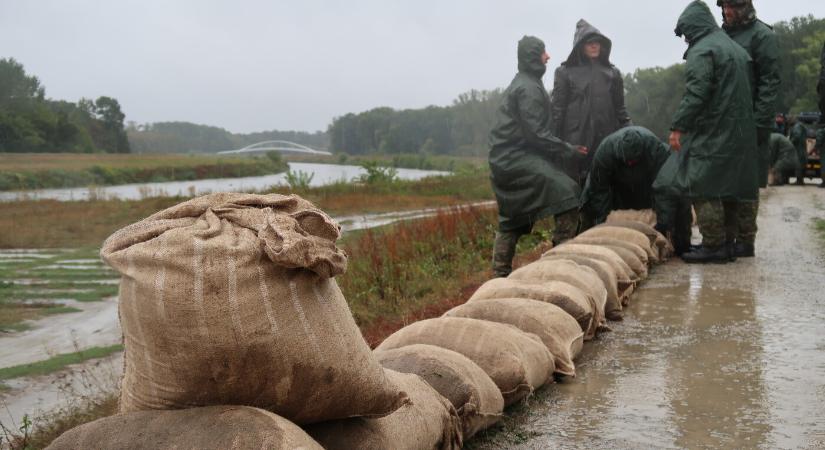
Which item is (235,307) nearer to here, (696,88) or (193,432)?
(193,432)

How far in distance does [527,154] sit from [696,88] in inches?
59.5

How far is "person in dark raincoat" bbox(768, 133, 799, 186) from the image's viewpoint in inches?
800

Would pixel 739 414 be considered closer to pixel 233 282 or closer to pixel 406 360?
pixel 406 360

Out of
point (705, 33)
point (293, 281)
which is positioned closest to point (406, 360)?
point (293, 281)

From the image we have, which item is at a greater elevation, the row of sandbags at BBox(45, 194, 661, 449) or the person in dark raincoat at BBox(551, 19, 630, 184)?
the person in dark raincoat at BBox(551, 19, 630, 184)

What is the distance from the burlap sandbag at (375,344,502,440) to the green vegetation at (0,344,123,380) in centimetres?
462

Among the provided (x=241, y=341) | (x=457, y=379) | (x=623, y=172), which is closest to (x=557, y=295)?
(x=457, y=379)

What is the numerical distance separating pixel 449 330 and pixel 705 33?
16.6 ft

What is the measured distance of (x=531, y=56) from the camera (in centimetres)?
793

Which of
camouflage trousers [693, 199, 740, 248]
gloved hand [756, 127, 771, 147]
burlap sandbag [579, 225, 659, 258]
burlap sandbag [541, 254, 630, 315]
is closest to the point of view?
burlap sandbag [541, 254, 630, 315]

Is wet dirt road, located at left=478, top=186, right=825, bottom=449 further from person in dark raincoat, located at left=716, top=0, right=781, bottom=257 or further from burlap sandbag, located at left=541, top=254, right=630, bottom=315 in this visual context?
person in dark raincoat, located at left=716, top=0, right=781, bottom=257

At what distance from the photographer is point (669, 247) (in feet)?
28.5

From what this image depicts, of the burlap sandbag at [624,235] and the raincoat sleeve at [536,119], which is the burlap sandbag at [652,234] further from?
the raincoat sleeve at [536,119]

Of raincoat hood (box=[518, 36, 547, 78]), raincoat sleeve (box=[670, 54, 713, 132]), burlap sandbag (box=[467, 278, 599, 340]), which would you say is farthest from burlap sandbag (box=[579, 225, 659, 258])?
burlap sandbag (box=[467, 278, 599, 340])
